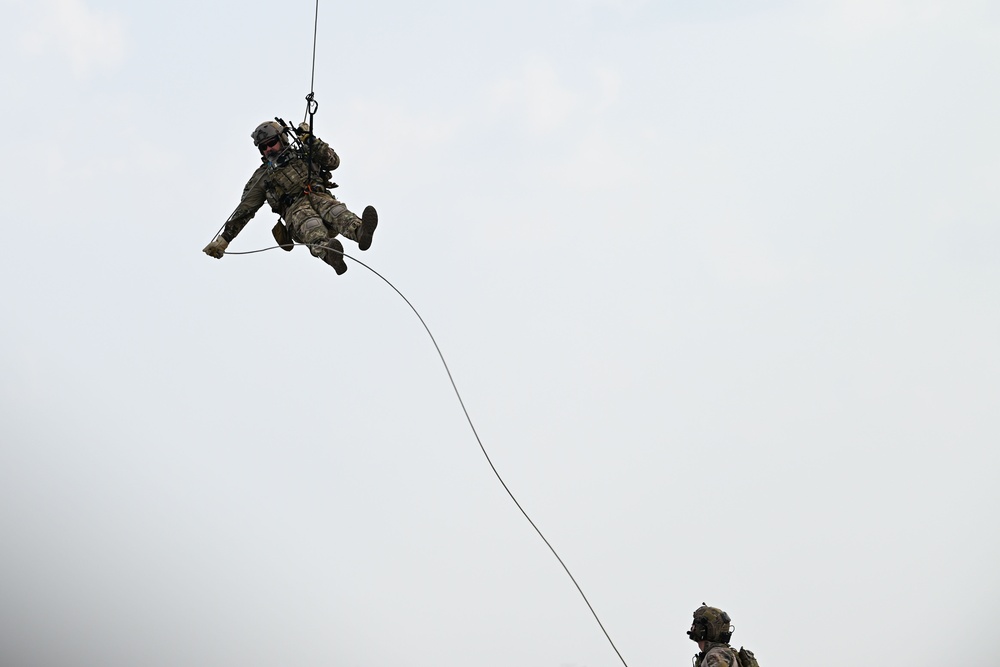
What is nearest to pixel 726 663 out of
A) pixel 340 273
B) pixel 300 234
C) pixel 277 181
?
pixel 340 273

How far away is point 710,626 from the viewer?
11914 mm

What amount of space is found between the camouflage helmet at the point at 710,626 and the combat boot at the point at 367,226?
270 inches

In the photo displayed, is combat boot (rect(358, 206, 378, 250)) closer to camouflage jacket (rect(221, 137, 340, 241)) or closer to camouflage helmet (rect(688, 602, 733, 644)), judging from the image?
camouflage jacket (rect(221, 137, 340, 241))

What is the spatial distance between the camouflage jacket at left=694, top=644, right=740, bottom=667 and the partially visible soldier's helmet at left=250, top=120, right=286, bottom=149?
9.69 m

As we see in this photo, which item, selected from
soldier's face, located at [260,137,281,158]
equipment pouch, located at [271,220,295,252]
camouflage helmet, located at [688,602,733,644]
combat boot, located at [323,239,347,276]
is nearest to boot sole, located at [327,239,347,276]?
combat boot, located at [323,239,347,276]

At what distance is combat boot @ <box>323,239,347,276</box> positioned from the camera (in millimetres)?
14422

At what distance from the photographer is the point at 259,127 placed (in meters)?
15.8

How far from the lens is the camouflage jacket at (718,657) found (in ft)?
37.1

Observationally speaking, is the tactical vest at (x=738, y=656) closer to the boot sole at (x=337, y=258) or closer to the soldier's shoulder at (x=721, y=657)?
the soldier's shoulder at (x=721, y=657)

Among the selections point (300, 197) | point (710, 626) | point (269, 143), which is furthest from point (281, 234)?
point (710, 626)

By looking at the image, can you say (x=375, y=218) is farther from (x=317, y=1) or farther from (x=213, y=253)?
(x=317, y=1)

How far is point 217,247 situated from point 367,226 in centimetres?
242

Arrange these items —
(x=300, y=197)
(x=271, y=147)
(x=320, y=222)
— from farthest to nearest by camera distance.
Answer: (x=271, y=147) < (x=300, y=197) < (x=320, y=222)

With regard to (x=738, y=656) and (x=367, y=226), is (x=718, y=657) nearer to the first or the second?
(x=738, y=656)
